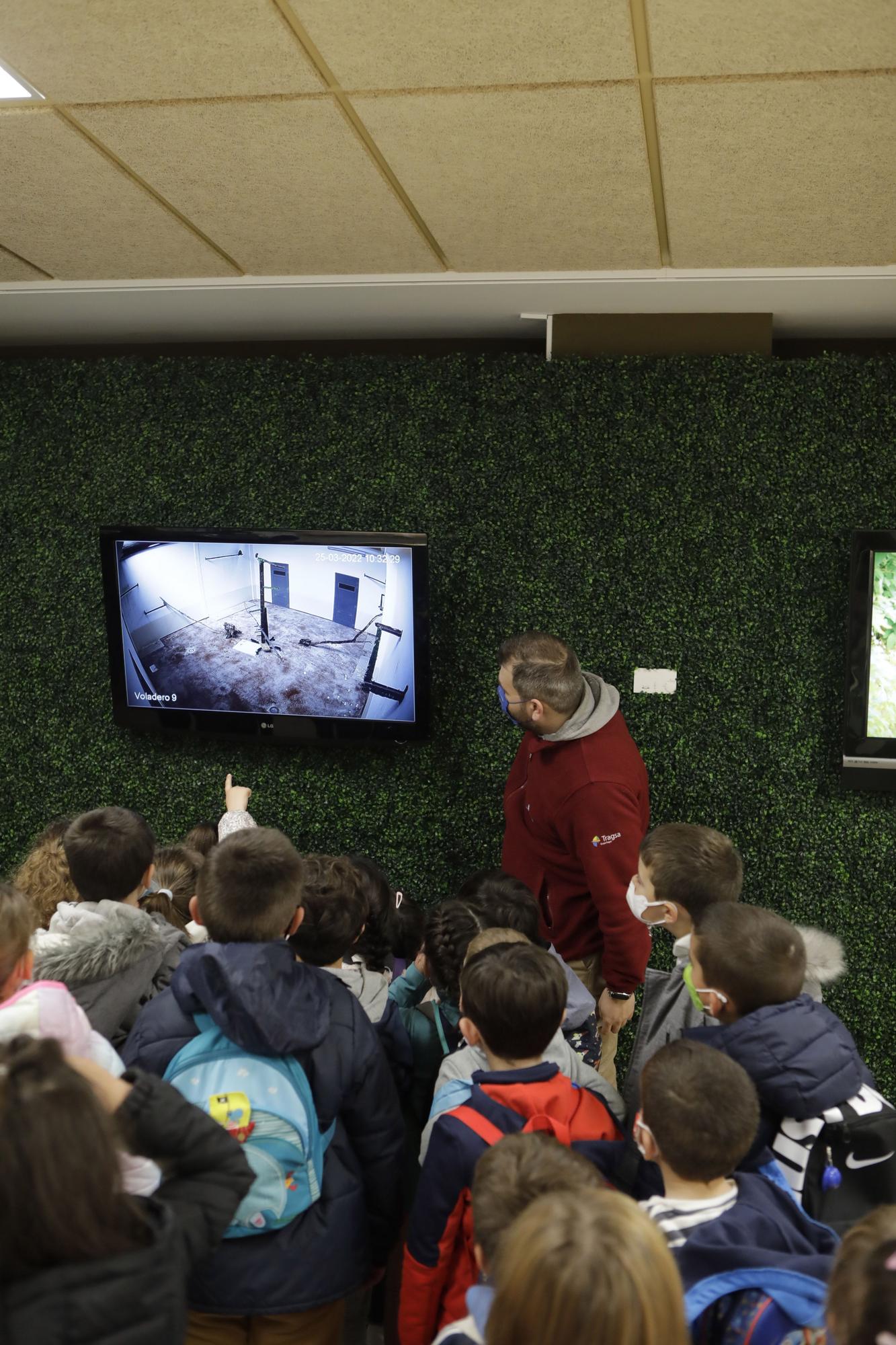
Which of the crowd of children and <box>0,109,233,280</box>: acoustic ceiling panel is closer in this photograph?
the crowd of children

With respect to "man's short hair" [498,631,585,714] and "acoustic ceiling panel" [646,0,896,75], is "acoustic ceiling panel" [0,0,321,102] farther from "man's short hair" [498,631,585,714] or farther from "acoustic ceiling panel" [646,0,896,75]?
"man's short hair" [498,631,585,714]

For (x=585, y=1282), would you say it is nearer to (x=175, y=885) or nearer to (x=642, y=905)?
(x=642, y=905)

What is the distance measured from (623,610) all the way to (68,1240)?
9.80ft

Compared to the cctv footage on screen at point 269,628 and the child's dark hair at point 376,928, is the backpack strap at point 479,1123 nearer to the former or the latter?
the child's dark hair at point 376,928

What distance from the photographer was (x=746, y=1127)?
1388mm

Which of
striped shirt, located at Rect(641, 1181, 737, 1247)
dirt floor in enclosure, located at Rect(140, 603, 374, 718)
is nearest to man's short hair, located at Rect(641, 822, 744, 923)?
striped shirt, located at Rect(641, 1181, 737, 1247)

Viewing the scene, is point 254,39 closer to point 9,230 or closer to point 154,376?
point 9,230

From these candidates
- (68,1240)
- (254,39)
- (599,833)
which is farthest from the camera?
(599,833)

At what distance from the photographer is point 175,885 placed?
8.64 ft

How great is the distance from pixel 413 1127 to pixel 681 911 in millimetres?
710

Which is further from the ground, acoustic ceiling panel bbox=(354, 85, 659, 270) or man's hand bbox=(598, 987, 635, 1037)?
acoustic ceiling panel bbox=(354, 85, 659, 270)

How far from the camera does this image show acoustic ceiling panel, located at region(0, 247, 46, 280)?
3.17 metres

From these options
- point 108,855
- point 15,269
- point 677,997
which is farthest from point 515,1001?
point 15,269

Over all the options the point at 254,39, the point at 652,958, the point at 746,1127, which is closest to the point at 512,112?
the point at 254,39
